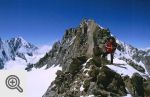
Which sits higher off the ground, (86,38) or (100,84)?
(86,38)

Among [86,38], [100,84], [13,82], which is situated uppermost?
[86,38]

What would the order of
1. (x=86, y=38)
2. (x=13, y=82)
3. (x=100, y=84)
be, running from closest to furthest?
1. (x=13, y=82)
2. (x=100, y=84)
3. (x=86, y=38)

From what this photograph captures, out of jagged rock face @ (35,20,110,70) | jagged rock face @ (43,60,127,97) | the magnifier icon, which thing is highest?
jagged rock face @ (35,20,110,70)

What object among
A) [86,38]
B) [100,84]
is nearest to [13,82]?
[100,84]

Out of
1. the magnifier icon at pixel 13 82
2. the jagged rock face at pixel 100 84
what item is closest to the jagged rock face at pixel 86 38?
the jagged rock face at pixel 100 84

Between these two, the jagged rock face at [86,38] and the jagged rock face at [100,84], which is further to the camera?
the jagged rock face at [86,38]

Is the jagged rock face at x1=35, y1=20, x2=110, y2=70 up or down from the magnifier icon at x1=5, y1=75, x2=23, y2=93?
up

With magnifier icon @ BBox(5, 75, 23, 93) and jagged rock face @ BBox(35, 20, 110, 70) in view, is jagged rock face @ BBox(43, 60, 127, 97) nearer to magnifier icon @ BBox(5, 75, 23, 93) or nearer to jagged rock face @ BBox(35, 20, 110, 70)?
jagged rock face @ BBox(35, 20, 110, 70)

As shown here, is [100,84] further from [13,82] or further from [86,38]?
[86,38]

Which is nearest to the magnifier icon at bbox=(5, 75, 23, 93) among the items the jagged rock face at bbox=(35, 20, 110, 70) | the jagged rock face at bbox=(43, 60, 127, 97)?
the jagged rock face at bbox=(43, 60, 127, 97)

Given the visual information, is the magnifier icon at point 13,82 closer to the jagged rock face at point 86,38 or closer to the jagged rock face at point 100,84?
the jagged rock face at point 100,84

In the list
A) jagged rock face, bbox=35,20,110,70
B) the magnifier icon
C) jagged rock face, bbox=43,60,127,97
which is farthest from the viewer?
jagged rock face, bbox=35,20,110,70

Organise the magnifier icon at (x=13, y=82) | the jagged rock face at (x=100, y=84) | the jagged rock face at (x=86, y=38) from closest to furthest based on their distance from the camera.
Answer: the magnifier icon at (x=13, y=82) → the jagged rock face at (x=100, y=84) → the jagged rock face at (x=86, y=38)

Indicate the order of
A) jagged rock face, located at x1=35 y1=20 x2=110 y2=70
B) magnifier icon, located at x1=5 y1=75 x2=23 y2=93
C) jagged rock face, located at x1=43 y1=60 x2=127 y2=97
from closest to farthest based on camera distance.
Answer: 1. magnifier icon, located at x1=5 y1=75 x2=23 y2=93
2. jagged rock face, located at x1=43 y1=60 x2=127 y2=97
3. jagged rock face, located at x1=35 y1=20 x2=110 y2=70
